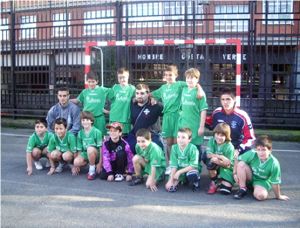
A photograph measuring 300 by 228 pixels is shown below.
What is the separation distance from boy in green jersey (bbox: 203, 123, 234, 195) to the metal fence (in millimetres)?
5592

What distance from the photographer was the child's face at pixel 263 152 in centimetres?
521

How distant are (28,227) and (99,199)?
1.12 metres

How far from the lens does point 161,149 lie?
6164 mm

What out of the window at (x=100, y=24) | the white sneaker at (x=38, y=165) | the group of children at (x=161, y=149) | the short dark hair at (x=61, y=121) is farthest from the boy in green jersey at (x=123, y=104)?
the window at (x=100, y=24)

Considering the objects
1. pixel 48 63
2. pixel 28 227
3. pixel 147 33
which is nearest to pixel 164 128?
pixel 28 227

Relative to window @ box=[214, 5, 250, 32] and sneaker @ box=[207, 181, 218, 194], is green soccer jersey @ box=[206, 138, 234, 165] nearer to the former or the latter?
sneaker @ box=[207, 181, 218, 194]

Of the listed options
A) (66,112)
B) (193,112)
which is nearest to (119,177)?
(193,112)

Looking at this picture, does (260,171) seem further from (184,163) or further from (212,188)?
(184,163)

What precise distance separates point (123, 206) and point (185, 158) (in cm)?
115

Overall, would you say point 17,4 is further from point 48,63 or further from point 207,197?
point 207,197

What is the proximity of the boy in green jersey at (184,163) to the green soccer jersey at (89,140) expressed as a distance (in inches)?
52.8

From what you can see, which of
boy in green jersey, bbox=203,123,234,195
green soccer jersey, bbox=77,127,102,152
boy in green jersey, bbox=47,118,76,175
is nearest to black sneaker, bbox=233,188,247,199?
boy in green jersey, bbox=203,123,234,195

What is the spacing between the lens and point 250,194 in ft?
18.1

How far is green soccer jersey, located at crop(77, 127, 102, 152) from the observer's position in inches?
255
